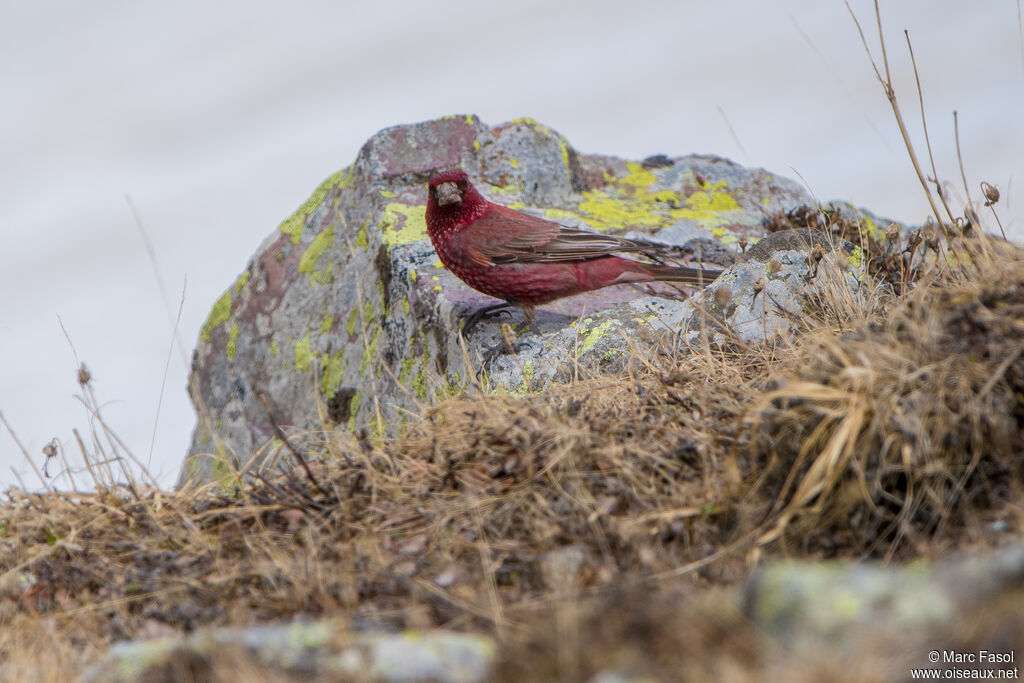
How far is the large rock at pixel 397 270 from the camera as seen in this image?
6.52m

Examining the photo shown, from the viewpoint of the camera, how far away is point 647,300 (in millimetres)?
6281

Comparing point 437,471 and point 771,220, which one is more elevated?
point 771,220

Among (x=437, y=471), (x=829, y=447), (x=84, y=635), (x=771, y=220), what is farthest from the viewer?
(x=771, y=220)

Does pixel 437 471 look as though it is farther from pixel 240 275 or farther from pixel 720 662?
pixel 240 275

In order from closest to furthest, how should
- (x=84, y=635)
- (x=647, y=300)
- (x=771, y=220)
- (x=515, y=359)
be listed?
(x=84, y=635) → (x=515, y=359) → (x=647, y=300) → (x=771, y=220)

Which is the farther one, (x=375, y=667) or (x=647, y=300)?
(x=647, y=300)

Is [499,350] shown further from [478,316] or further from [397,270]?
[397,270]

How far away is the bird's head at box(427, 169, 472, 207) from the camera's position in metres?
5.93

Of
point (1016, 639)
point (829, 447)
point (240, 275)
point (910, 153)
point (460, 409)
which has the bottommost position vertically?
point (1016, 639)

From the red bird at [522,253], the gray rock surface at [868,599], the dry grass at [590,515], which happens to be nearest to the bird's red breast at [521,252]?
the red bird at [522,253]

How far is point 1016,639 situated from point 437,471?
221cm

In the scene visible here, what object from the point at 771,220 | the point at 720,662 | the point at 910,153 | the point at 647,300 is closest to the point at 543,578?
the point at 720,662

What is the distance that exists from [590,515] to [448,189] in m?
3.28

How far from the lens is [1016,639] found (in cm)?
197
